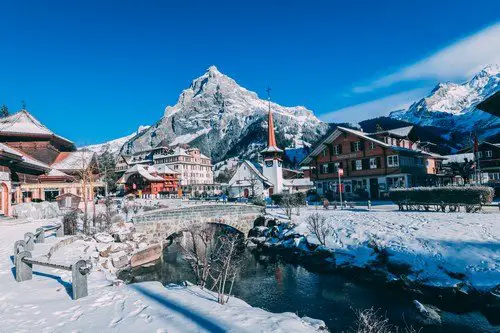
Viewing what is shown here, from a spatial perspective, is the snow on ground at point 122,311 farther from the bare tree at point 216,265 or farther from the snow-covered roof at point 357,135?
the snow-covered roof at point 357,135

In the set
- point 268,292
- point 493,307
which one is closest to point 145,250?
point 268,292

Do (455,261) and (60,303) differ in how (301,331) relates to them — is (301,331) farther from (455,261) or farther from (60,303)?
(455,261)

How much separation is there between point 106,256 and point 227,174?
105 meters

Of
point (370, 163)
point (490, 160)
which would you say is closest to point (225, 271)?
point (370, 163)

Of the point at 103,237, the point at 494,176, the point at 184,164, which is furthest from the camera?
the point at 184,164

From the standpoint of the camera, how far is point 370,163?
146 ft

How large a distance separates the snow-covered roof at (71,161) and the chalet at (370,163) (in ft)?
116

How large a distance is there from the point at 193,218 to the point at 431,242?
63.3ft

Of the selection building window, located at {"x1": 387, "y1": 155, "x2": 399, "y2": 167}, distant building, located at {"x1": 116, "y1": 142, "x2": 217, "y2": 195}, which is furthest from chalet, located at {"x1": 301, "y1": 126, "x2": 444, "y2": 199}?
distant building, located at {"x1": 116, "y1": 142, "x2": 217, "y2": 195}

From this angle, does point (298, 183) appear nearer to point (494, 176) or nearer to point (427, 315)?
point (494, 176)

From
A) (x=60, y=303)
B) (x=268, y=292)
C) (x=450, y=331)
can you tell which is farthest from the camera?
(x=268, y=292)

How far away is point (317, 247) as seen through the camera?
24.2 m

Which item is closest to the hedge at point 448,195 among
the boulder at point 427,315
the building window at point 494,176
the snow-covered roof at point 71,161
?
the boulder at point 427,315

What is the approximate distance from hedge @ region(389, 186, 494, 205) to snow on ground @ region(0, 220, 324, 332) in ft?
76.4
